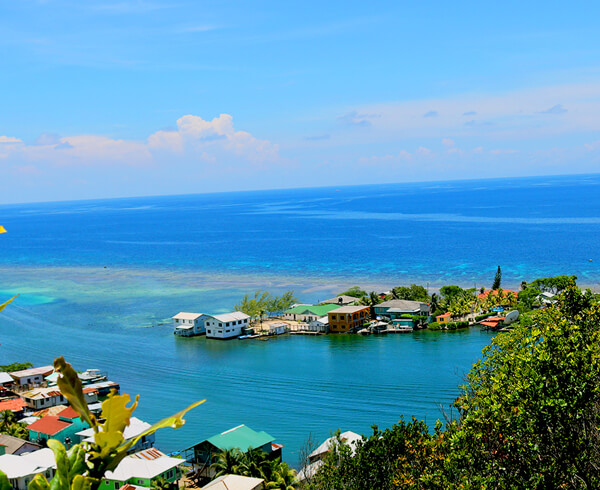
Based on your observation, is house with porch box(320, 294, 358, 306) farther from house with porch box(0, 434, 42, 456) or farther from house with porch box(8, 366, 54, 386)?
house with porch box(0, 434, 42, 456)

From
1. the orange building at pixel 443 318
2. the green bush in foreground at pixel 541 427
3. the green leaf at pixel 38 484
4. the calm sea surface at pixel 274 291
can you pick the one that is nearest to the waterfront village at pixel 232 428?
the orange building at pixel 443 318

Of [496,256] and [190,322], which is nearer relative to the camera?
[190,322]

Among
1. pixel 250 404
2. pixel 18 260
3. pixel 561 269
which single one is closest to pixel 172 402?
pixel 250 404

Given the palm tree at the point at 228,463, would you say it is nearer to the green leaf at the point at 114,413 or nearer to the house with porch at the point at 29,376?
the house with porch at the point at 29,376

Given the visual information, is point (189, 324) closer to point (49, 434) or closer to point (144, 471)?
point (49, 434)

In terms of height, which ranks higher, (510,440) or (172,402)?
(510,440)

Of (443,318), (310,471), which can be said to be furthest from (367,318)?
(310,471)

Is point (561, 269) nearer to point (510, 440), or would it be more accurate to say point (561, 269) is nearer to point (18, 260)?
point (510, 440)
